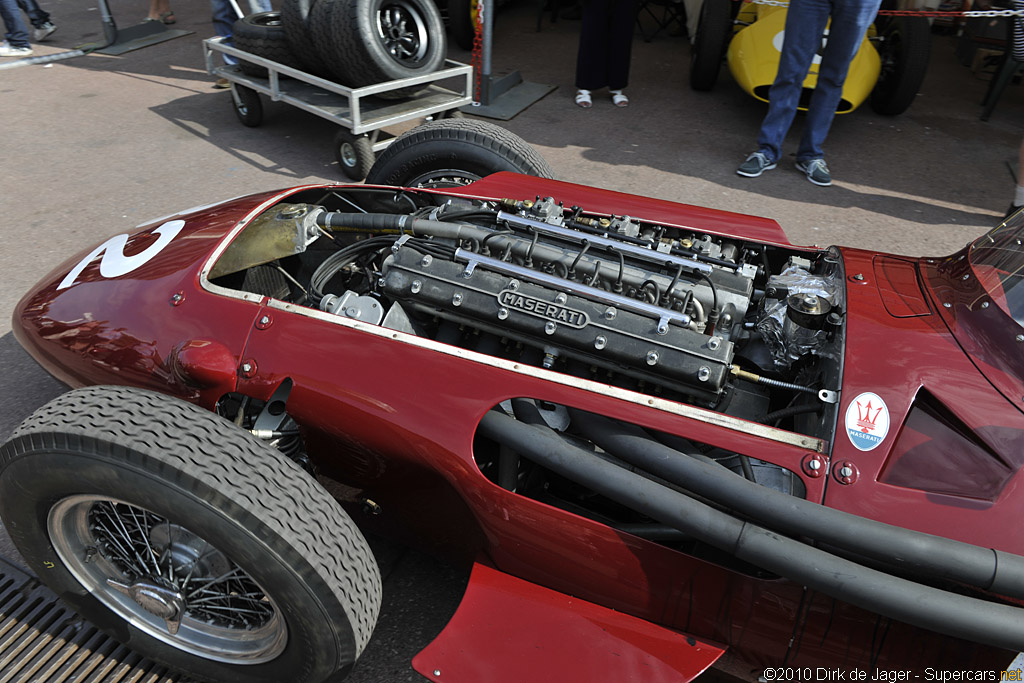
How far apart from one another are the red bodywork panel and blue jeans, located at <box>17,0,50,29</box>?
7.28 metres

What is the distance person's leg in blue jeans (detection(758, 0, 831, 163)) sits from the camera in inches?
180

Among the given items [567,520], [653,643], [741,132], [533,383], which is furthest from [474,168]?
[741,132]

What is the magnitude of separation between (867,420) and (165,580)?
1879 millimetres

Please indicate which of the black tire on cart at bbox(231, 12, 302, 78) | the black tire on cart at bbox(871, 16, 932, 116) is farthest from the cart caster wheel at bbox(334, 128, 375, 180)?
the black tire on cart at bbox(871, 16, 932, 116)

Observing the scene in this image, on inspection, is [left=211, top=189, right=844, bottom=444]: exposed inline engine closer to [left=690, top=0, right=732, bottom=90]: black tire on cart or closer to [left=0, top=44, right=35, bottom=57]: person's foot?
[left=690, top=0, right=732, bottom=90]: black tire on cart

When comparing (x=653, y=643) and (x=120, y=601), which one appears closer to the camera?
(x=653, y=643)

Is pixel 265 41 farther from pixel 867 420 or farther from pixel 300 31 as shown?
pixel 867 420

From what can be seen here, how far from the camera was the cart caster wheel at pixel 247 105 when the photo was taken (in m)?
5.43

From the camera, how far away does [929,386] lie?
176cm

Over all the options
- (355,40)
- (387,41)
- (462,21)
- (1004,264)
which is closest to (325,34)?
(355,40)

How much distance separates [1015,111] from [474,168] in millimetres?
5528

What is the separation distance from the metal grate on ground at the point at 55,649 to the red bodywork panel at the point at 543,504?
2.45 ft

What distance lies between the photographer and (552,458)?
1740 mm

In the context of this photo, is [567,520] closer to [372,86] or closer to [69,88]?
[372,86]
